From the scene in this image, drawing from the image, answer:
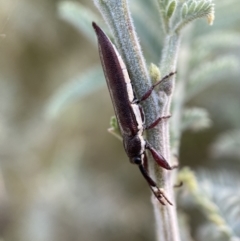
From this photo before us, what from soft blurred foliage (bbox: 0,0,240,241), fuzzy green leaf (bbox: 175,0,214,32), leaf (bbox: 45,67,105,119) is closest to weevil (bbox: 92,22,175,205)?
fuzzy green leaf (bbox: 175,0,214,32)

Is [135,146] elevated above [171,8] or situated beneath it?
situated beneath

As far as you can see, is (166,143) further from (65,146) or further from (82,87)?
(65,146)

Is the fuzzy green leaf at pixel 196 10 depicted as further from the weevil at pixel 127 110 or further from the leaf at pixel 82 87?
the leaf at pixel 82 87

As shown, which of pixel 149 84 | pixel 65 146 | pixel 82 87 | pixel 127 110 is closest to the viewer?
pixel 149 84

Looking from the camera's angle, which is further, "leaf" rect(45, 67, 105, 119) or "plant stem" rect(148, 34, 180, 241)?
"leaf" rect(45, 67, 105, 119)

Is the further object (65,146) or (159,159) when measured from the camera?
(65,146)

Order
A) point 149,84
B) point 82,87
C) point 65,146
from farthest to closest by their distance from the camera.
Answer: point 65,146
point 82,87
point 149,84

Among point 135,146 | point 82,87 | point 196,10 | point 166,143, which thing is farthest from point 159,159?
point 82,87

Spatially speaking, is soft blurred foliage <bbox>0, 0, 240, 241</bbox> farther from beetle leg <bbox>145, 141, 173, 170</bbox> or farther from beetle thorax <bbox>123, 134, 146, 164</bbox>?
beetle leg <bbox>145, 141, 173, 170</bbox>

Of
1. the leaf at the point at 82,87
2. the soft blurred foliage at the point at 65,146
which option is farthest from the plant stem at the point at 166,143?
the soft blurred foliage at the point at 65,146

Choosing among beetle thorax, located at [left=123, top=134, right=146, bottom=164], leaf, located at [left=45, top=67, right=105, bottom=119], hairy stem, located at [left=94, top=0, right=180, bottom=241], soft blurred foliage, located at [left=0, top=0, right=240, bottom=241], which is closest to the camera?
hairy stem, located at [left=94, top=0, right=180, bottom=241]
